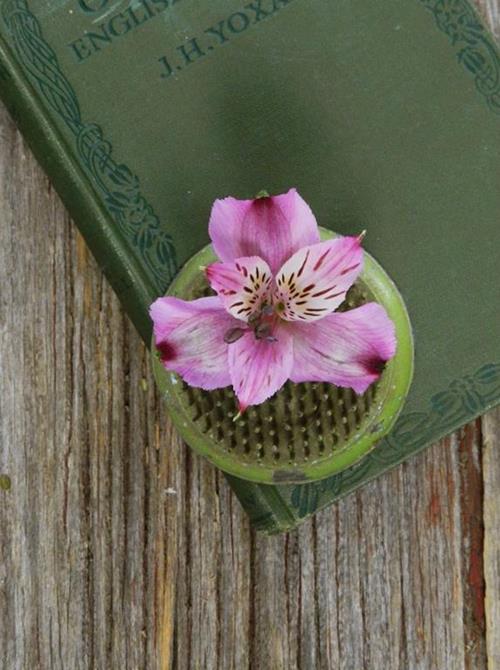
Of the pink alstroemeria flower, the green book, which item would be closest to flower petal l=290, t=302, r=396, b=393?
the pink alstroemeria flower

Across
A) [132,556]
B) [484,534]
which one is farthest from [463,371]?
[132,556]

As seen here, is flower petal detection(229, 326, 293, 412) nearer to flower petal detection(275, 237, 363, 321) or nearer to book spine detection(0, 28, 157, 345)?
flower petal detection(275, 237, 363, 321)

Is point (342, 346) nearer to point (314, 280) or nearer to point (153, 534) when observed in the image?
point (314, 280)

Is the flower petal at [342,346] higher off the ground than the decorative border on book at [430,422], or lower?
higher

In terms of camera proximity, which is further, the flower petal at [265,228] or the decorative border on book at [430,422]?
the decorative border on book at [430,422]

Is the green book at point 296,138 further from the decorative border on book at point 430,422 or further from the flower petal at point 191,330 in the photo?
the flower petal at point 191,330

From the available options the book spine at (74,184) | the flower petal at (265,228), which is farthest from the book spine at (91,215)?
the flower petal at (265,228)
